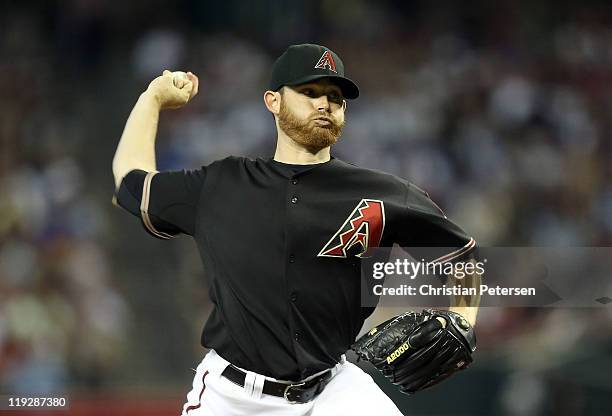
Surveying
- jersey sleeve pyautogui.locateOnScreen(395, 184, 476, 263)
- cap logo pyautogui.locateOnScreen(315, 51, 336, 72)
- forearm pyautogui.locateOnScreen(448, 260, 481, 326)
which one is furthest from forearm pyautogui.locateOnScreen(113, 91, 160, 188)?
forearm pyautogui.locateOnScreen(448, 260, 481, 326)

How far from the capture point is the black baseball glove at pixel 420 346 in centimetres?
264

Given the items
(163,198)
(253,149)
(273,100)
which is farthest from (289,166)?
(253,149)

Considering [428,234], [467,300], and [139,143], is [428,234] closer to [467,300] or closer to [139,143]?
Result: [467,300]

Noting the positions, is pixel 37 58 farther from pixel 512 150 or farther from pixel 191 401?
pixel 191 401

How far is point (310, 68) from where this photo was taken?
9.21 feet

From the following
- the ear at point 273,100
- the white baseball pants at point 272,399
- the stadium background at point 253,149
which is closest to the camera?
the white baseball pants at point 272,399

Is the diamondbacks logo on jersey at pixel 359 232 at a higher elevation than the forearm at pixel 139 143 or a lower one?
lower

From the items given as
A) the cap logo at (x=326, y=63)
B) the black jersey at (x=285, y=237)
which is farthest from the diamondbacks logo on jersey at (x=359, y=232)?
the cap logo at (x=326, y=63)

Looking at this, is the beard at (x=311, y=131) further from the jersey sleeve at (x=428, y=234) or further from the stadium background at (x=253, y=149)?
the stadium background at (x=253, y=149)

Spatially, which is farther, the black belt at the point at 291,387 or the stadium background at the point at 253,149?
the stadium background at the point at 253,149

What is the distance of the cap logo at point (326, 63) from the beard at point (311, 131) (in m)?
0.16

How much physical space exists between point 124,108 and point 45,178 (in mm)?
815

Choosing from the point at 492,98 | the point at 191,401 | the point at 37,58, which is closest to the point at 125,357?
the point at 37,58

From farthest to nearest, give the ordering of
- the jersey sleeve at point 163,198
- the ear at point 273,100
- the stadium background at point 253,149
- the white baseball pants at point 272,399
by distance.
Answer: the stadium background at point 253,149 < the ear at point 273,100 < the jersey sleeve at point 163,198 < the white baseball pants at point 272,399
